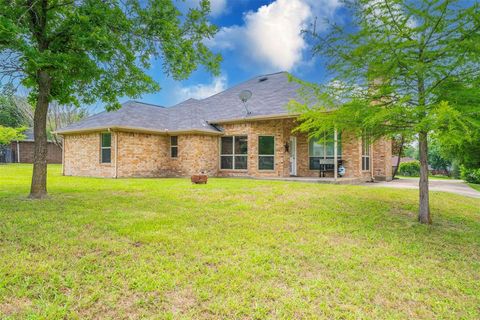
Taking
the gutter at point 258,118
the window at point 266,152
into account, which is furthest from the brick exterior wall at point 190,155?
the gutter at point 258,118

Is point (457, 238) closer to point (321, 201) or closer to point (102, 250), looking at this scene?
point (321, 201)

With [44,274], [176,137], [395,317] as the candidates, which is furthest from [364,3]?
[176,137]

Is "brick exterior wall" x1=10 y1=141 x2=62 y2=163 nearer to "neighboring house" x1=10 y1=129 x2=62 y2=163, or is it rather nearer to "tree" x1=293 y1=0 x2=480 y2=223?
"neighboring house" x1=10 y1=129 x2=62 y2=163

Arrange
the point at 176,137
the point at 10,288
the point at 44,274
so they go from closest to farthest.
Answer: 1. the point at 10,288
2. the point at 44,274
3. the point at 176,137

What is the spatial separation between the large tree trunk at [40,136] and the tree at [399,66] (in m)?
6.64

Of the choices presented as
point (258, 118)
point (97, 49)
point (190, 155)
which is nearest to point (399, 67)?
point (97, 49)

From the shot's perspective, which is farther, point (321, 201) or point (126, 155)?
point (126, 155)

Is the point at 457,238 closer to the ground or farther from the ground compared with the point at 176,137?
closer to the ground

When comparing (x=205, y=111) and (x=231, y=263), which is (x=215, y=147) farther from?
(x=231, y=263)

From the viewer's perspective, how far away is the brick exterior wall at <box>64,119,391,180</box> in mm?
14250

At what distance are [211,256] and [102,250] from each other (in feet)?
4.98

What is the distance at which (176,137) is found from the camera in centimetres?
1564

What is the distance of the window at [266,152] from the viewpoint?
47.6ft

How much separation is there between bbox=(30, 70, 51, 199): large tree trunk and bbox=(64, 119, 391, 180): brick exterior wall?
20.3ft
